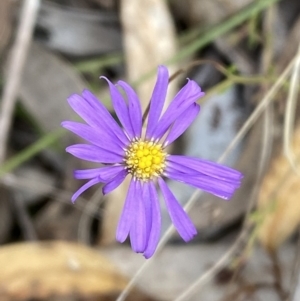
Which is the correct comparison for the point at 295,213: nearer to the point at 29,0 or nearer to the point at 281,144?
the point at 281,144

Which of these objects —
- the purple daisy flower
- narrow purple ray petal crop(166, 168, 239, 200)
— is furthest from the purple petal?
narrow purple ray petal crop(166, 168, 239, 200)

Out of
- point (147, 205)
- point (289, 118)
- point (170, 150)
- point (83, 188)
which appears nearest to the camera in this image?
point (83, 188)

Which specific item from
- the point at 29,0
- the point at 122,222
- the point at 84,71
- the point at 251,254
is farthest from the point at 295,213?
the point at 29,0

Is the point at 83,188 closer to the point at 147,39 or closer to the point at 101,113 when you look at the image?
the point at 101,113

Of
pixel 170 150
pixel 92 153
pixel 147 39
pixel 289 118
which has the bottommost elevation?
pixel 92 153

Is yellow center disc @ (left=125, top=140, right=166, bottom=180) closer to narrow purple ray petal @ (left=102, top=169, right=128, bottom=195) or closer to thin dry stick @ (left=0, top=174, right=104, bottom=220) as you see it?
narrow purple ray petal @ (left=102, top=169, right=128, bottom=195)

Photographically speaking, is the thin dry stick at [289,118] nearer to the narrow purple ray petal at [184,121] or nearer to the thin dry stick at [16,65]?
the narrow purple ray petal at [184,121]

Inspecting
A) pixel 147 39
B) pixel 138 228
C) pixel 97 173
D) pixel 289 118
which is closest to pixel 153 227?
pixel 138 228

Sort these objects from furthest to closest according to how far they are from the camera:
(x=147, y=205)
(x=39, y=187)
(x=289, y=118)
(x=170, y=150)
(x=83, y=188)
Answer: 1. (x=39, y=187)
2. (x=170, y=150)
3. (x=289, y=118)
4. (x=147, y=205)
5. (x=83, y=188)
